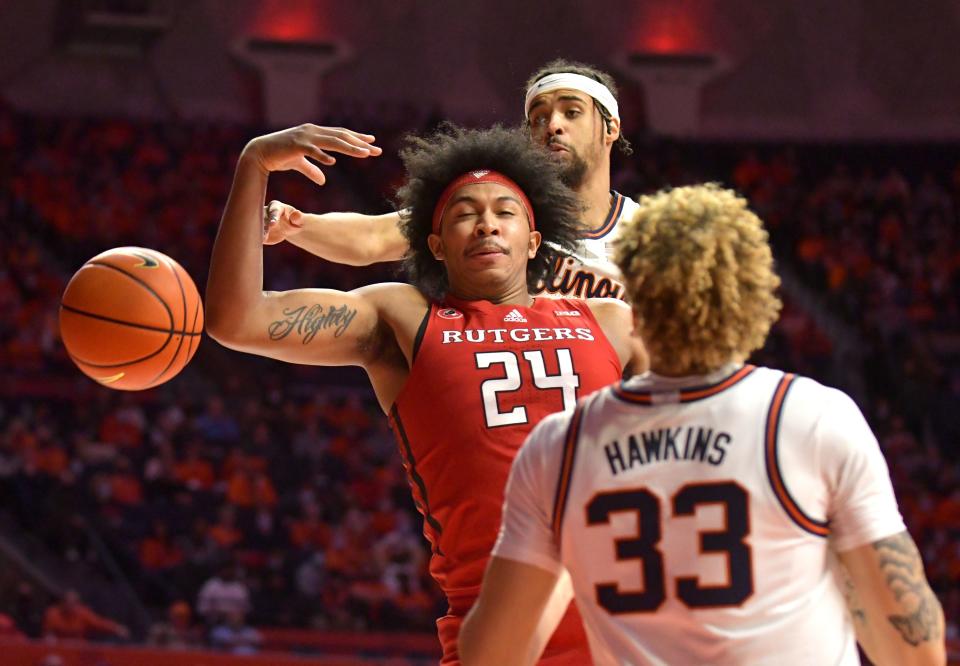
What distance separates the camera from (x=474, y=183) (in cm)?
411

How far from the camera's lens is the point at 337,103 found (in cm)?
2098

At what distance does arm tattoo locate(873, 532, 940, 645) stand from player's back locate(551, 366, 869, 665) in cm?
12

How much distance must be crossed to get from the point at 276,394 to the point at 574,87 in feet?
32.3

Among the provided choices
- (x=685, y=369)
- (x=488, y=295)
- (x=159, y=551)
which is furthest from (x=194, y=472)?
(x=685, y=369)

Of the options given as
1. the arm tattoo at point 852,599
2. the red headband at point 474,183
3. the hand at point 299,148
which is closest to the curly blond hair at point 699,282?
the arm tattoo at point 852,599

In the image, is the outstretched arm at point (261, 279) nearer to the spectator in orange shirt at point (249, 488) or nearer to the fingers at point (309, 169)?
the fingers at point (309, 169)

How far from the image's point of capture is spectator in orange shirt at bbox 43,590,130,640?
10.4m

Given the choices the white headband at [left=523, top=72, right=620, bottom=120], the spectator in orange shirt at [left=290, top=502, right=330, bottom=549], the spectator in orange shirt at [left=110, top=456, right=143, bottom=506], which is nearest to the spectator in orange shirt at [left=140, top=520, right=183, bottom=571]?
the spectator in orange shirt at [left=110, top=456, right=143, bottom=506]

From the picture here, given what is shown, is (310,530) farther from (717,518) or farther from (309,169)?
(717,518)

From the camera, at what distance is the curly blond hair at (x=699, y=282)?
2.55 m

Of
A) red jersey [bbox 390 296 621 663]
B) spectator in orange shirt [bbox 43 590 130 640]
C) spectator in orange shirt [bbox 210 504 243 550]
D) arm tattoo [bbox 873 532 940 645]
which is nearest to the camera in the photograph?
arm tattoo [bbox 873 532 940 645]

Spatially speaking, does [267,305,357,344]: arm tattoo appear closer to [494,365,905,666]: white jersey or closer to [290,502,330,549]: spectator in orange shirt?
[494,365,905,666]: white jersey

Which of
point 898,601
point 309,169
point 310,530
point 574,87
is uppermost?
point 574,87

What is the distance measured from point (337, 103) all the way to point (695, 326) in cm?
1897
